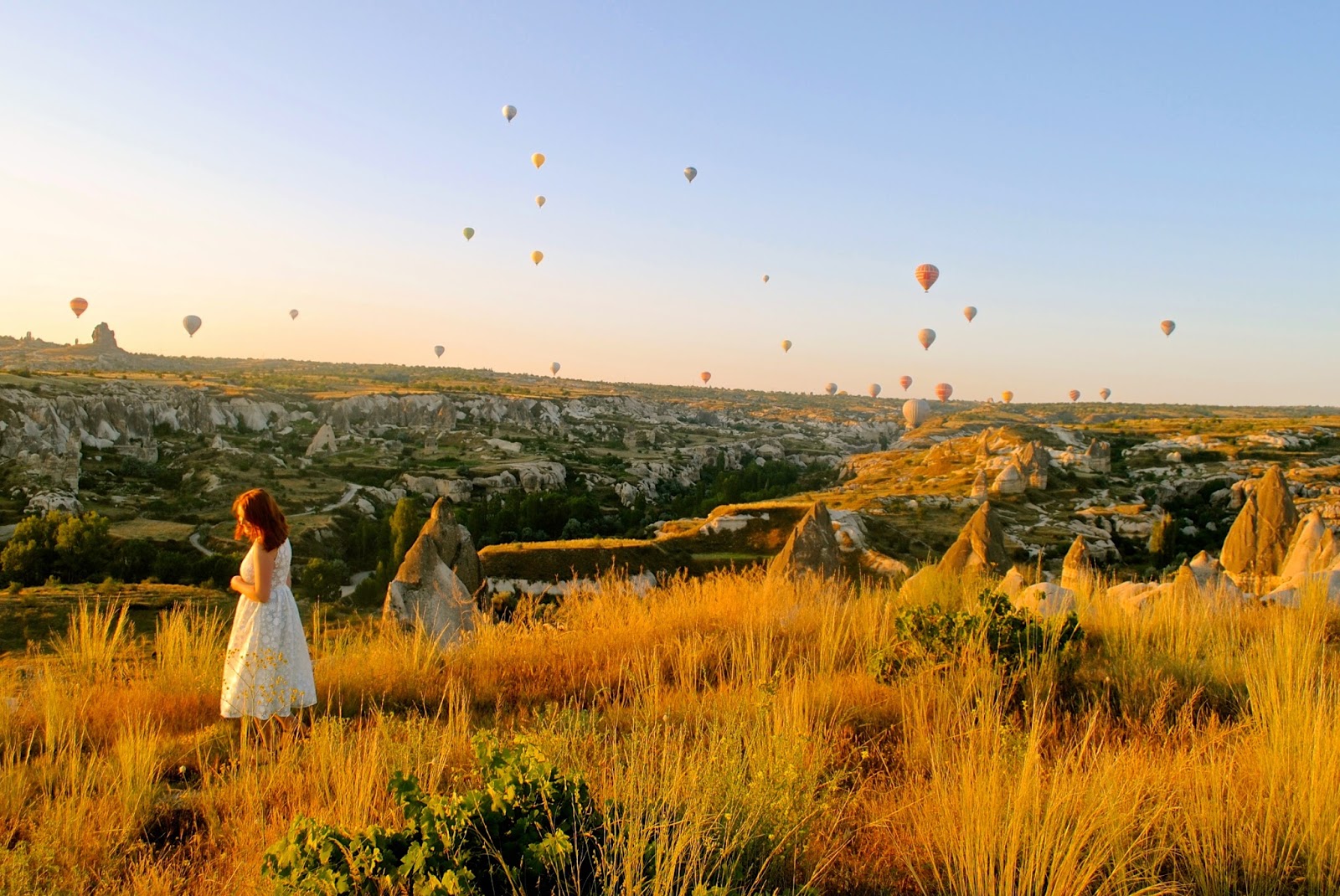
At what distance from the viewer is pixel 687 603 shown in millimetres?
7199

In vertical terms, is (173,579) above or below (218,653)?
below

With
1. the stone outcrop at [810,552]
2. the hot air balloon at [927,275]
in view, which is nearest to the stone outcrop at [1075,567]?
the stone outcrop at [810,552]

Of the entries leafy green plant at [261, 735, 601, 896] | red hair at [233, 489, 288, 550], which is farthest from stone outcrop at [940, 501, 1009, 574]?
leafy green plant at [261, 735, 601, 896]

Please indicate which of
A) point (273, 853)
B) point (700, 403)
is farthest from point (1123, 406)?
point (273, 853)

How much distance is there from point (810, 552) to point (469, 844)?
30.4 feet

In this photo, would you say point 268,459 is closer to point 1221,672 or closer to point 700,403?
point 1221,672

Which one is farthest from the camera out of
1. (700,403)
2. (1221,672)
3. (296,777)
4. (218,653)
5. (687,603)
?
(700,403)

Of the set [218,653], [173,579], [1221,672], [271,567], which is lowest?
[173,579]

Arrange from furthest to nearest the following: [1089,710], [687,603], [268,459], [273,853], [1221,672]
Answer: [268,459], [687,603], [1221,672], [1089,710], [273,853]

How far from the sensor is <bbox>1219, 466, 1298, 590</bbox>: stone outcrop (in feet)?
36.6

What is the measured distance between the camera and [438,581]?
9477 mm

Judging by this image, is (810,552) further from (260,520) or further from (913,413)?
(913,413)

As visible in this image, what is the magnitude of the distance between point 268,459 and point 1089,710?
62.4 meters

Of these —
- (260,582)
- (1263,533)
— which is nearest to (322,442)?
(1263,533)
